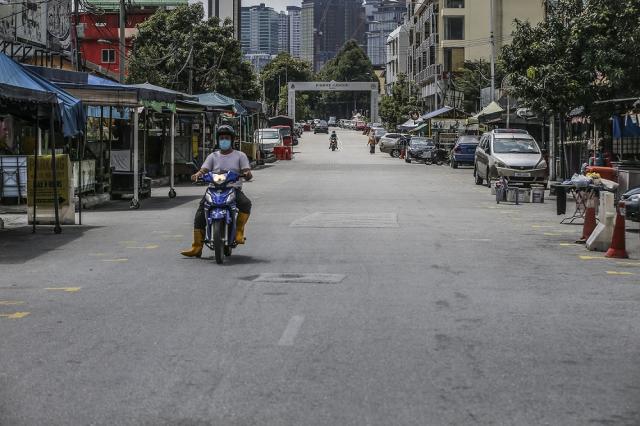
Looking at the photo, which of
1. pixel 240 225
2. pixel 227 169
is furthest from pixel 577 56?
pixel 240 225

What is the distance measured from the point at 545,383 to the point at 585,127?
33225mm

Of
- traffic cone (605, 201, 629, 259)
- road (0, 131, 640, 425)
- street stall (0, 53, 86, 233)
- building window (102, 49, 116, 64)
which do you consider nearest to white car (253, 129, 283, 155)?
building window (102, 49, 116, 64)

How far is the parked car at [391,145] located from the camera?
75.6 metres

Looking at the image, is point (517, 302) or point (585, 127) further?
point (585, 127)

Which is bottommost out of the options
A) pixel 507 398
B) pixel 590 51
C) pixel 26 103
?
pixel 507 398

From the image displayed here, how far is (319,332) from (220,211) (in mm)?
5239

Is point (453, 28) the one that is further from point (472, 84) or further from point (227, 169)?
point (227, 169)

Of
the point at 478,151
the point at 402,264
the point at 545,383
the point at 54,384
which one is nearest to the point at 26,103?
the point at 402,264

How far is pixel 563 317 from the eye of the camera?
9.73 metres

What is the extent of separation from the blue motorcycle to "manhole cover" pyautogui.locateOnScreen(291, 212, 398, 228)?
558 centimetres

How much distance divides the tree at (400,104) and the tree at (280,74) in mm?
55693

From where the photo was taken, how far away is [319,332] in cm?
880

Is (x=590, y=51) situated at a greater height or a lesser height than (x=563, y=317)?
greater

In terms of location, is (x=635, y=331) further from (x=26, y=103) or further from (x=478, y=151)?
(x=478, y=151)
